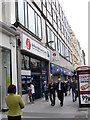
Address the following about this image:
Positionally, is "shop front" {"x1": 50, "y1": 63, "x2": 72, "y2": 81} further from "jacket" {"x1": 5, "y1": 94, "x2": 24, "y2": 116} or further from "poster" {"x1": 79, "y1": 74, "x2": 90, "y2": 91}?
"jacket" {"x1": 5, "y1": 94, "x2": 24, "y2": 116}

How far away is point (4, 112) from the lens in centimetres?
1082

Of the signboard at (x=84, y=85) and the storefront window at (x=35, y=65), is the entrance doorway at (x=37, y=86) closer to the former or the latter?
the storefront window at (x=35, y=65)

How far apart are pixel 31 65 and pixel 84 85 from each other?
18.3ft

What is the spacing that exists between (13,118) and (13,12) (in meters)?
9.14

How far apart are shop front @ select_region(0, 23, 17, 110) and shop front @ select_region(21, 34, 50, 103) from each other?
1.17 metres

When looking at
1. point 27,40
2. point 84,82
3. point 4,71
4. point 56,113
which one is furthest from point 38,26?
point 56,113

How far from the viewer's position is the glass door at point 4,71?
450 inches

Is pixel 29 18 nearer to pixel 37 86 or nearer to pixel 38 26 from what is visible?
pixel 38 26

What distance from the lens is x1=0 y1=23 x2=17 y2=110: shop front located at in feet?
37.1

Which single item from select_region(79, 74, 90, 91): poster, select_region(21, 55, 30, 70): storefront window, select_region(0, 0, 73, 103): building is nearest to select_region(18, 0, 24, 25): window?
select_region(0, 0, 73, 103): building

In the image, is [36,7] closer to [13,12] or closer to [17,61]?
[13,12]

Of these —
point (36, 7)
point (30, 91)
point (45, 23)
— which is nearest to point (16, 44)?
point (30, 91)

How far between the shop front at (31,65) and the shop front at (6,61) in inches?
46.0

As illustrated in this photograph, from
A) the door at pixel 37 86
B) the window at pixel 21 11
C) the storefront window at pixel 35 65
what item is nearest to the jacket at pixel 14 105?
the window at pixel 21 11
